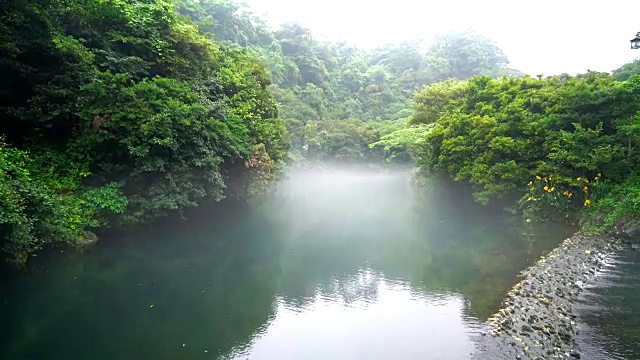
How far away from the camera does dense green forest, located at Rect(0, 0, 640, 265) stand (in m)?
13.3

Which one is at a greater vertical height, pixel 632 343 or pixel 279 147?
pixel 279 147

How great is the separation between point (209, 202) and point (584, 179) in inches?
578

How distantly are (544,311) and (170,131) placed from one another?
40.3 ft

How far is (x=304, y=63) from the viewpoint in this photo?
5847 centimetres

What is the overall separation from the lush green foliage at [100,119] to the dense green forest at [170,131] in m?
0.05

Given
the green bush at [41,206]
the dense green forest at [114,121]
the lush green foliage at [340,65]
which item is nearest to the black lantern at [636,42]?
the dense green forest at [114,121]

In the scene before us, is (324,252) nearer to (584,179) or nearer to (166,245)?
(166,245)

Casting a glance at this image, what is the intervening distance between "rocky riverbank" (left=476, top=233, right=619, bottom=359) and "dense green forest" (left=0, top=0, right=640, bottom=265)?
3.68 m

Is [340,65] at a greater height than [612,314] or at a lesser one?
greater

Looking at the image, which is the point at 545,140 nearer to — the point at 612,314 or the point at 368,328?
the point at 612,314

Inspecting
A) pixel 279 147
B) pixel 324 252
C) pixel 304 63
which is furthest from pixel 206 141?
pixel 304 63

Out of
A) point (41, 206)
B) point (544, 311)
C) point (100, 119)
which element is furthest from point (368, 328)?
point (100, 119)

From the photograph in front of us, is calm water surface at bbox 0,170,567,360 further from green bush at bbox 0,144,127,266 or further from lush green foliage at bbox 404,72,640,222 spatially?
lush green foliage at bbox 404,72,640,222

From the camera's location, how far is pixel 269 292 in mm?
11188
